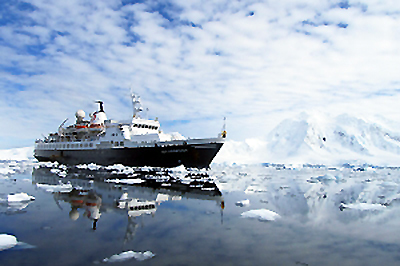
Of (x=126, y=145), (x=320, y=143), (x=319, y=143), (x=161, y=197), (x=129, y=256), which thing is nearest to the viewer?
(x=129, y=256)

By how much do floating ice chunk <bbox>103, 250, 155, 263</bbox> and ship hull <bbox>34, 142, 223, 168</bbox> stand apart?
22037 mm

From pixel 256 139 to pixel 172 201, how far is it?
271 feet

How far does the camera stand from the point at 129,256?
523 centimetres

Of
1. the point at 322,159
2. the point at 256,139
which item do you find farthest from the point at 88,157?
the point at 256,139

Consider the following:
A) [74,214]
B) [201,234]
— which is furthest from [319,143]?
[74,214]

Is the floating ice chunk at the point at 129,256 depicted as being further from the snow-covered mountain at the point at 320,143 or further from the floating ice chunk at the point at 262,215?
the snow-covered mountain at the point at 320,143

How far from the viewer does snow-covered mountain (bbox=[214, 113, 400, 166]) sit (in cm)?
7250

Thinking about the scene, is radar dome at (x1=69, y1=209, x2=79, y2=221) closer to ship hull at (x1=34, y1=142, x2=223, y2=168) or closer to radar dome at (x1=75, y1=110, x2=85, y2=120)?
ship hull at (x1=34, y1=142, x2=223, y2=168)

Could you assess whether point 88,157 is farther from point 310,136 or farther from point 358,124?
point 358,124

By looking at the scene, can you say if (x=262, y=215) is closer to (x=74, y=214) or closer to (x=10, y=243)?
(x=74, y=214)

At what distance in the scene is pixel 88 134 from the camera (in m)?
38.5

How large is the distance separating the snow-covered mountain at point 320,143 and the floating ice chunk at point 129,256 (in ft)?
218

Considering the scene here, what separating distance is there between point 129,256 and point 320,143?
284 ft

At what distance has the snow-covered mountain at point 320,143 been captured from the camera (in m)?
72.5
